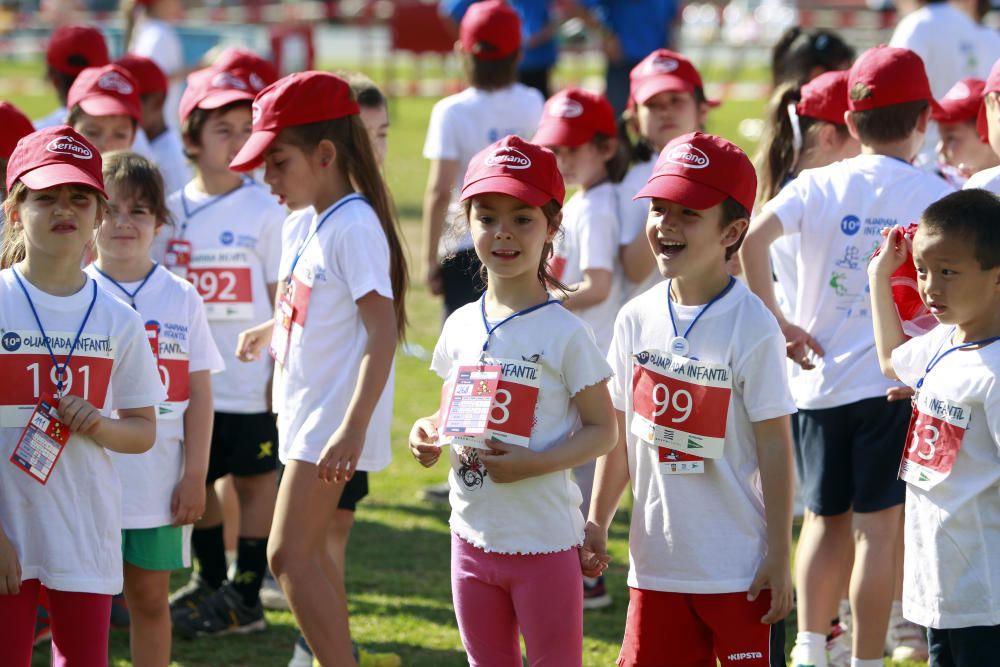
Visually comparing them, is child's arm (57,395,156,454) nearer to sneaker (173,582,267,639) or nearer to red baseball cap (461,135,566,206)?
red baseball cap (461,135,566,206)

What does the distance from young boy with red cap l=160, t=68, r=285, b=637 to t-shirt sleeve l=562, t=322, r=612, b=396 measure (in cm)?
199

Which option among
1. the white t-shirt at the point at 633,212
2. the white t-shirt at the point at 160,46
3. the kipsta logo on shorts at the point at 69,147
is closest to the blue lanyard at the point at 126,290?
the kipsta logo on shorts at the point at 69,147

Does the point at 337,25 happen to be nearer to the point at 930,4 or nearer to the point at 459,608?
the point at 930,4

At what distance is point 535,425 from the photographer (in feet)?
11.7

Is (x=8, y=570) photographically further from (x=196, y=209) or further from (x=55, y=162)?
(x=196, y=209)

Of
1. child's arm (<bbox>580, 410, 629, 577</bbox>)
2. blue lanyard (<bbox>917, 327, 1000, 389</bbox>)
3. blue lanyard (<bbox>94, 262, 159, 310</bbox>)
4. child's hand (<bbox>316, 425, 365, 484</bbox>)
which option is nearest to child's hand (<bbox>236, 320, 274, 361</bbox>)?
blue lanyard (<bbox>94, 262, 159, 310</bbox>)

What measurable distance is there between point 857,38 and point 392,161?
31.9 ft

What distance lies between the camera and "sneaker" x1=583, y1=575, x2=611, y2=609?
5.54 meters

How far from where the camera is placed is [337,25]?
29922 mm

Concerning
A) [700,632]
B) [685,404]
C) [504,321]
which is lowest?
[700,632]

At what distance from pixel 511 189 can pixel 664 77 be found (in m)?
2.23

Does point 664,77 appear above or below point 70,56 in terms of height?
below

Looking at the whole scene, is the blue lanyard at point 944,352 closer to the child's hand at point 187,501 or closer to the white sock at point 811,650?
the white sock at point 811,650

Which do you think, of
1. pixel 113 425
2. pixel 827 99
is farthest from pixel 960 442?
pixel 113 425
